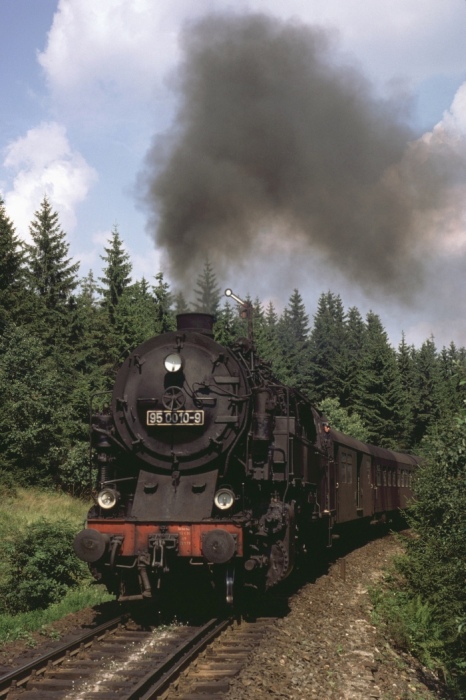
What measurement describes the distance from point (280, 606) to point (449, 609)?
2285 millimetres

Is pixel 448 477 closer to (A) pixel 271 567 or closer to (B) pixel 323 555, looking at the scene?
(A) pixel 271 567

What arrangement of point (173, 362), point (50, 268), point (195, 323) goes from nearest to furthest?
point (173, 362)
point (195, 323)
point (50, 268)

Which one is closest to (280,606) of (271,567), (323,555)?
(271,567)

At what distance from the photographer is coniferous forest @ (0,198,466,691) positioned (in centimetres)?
977

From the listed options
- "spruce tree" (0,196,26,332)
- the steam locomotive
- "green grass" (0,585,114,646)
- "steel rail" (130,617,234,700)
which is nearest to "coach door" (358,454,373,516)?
the steam locomotive

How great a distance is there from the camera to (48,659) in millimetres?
6875

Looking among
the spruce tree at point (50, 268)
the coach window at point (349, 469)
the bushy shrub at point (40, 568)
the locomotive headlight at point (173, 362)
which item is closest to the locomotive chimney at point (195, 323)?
the locomotive headlight at point (173, 362)

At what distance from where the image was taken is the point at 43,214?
42219 mm

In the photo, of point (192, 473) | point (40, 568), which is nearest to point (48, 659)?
point (192, 473)

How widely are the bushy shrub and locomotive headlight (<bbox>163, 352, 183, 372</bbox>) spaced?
13.5ft

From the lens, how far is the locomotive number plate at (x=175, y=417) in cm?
912

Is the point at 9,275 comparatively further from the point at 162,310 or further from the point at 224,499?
the point at 224,499

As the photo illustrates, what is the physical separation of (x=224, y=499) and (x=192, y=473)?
0.69 m

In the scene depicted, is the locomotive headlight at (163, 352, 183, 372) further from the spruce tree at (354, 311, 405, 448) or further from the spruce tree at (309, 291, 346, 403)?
the spruce tree at (309, 291, 346, 403)
